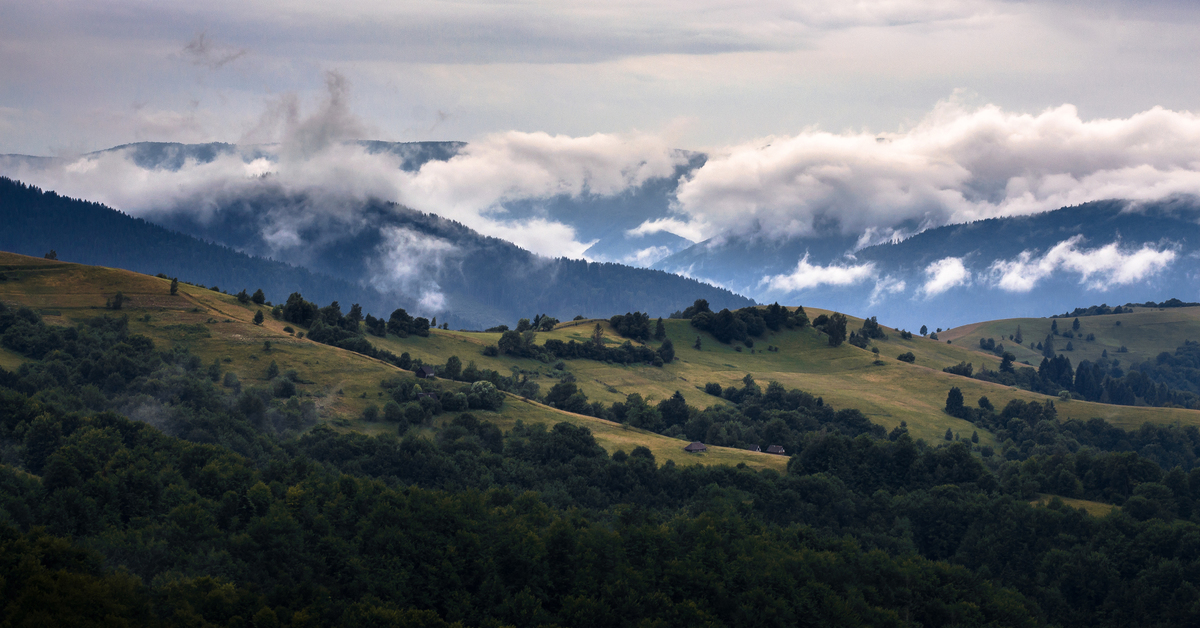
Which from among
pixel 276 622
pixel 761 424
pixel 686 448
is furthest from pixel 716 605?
pixel 761 424

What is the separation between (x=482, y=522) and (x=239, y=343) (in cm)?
8459

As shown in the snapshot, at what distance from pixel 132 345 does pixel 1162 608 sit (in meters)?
134

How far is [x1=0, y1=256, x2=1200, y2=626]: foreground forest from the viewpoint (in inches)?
2398

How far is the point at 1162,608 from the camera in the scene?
80438 millimetres

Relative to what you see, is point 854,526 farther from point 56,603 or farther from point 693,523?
point 56,603

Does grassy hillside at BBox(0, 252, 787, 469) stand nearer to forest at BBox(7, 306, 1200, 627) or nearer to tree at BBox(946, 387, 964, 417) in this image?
forest at BBox(7, 306, 1200, 627)

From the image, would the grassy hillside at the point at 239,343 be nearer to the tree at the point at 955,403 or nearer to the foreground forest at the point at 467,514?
the foreground forest at the point at 467,514

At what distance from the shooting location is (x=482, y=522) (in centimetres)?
7269

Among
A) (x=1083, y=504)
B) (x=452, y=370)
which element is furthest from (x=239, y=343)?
(x=1083, y=504)

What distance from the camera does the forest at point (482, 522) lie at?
60.3m

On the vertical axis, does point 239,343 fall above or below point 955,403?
above

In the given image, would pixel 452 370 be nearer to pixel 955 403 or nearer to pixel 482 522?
pixel 482 522

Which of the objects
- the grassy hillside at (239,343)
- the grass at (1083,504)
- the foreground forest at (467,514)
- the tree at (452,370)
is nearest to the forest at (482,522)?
the foreground forest at (467,514)

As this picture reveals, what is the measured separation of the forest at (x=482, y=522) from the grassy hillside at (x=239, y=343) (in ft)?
13.1
